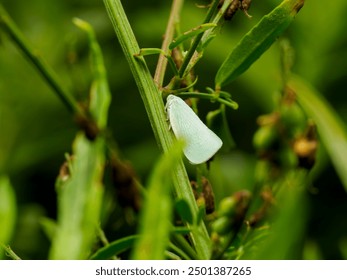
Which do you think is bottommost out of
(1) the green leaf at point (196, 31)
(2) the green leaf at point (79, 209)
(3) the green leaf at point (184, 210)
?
(3) the green leaf at point (184, 210)

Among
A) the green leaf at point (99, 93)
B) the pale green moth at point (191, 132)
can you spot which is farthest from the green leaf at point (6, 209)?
the pale green moth at point (191, 132)

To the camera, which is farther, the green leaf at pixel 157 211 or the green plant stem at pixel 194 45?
the green plant stem at pixel 194 45

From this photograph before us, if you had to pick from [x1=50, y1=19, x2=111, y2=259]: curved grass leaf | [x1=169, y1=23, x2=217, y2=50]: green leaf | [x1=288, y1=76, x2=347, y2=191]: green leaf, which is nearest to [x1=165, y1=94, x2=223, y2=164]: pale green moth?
[x1=169, y1=23, x2=217, y2=50]: green leaf

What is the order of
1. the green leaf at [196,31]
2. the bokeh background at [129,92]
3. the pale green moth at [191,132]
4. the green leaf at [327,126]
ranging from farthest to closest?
the bokeh background at [129,92] → the green leaf at [327,126] → the pale green moth at [191,132] → the green leaf at [196,31]

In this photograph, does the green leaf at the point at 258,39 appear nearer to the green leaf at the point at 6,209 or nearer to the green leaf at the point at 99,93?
the green leaf at the point at 99,93

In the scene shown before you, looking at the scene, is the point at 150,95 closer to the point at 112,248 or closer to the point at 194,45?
the point at 194,45

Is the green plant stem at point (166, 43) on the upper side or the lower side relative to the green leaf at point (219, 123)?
upper

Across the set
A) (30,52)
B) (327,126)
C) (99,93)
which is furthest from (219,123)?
(327,126)
